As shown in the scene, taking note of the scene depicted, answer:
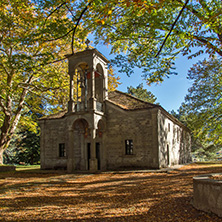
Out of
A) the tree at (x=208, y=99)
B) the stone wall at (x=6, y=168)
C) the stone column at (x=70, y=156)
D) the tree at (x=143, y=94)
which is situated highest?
the tree at (x=143, y=94)

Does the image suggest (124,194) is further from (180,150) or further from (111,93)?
(180,150)

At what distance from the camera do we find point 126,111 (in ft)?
62.4

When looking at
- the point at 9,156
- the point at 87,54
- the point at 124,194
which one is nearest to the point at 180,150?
the point at 87,54

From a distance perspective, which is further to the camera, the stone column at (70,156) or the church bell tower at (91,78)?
the church bell tower at (91,78)

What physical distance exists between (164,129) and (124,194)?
11821 mm

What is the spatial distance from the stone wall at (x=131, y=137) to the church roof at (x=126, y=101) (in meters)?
0.44

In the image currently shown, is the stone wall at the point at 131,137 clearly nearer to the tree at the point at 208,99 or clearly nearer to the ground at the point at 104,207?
the tree at the point at 208,99

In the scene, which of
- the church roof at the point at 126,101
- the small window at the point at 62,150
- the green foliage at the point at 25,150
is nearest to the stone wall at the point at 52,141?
the small window at the point at 62,150

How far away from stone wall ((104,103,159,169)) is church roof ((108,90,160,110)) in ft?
1.45

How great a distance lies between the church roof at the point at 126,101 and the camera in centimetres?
1889

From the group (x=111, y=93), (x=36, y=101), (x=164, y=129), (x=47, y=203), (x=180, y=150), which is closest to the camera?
(x=47, y=203)

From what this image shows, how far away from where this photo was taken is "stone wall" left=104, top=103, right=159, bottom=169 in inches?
702

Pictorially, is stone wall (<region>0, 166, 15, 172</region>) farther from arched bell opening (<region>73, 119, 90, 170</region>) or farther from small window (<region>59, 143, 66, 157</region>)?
arched bell opening (<region>73, 119, 90, 170</region>)

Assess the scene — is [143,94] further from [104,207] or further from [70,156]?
[104,207]
